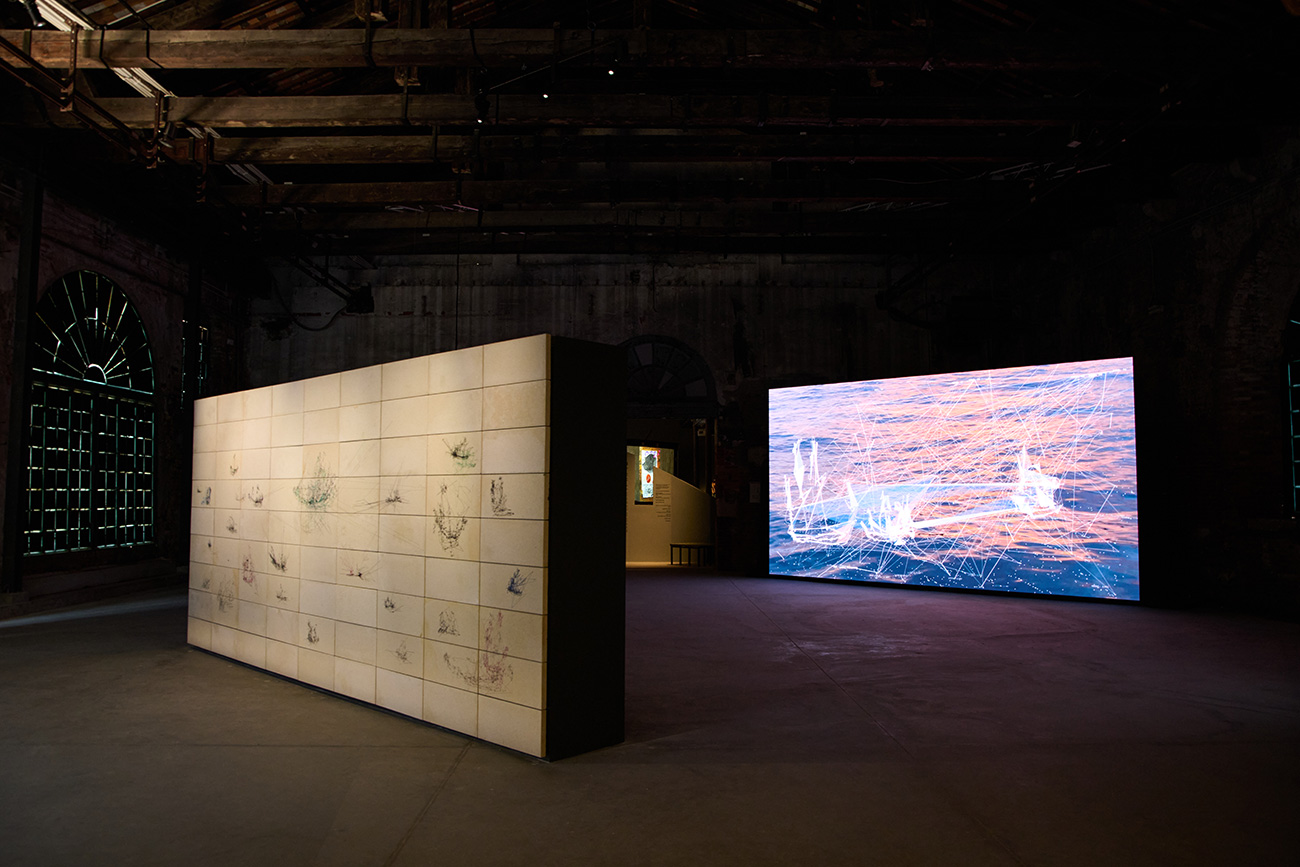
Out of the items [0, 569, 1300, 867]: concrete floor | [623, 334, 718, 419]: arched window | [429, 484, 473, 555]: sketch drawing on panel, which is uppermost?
[623, 334, 718, 419]: arched window

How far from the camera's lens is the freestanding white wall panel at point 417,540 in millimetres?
3670

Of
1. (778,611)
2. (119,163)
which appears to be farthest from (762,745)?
(119,163)

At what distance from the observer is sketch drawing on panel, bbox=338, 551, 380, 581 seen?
177 inches

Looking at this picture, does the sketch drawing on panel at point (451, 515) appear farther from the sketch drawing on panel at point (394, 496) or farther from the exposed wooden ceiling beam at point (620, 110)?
the exposed wooden ceiling beam at point (620, 110)

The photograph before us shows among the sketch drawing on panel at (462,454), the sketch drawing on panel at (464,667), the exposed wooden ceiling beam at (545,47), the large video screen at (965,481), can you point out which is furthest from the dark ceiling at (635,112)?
the sketch drawing on panel at (464,667)

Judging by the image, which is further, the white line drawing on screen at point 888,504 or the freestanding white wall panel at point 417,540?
the white line drawing on screen at point 888,504

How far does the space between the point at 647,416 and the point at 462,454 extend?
779cm

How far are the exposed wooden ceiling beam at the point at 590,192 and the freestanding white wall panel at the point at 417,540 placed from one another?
3819 millimetres

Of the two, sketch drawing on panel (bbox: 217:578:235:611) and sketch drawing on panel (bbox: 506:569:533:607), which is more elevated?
sketch drawing on panel (bbox: 506:569:533:607)

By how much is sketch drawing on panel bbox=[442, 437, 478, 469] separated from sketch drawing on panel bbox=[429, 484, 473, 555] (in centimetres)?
12

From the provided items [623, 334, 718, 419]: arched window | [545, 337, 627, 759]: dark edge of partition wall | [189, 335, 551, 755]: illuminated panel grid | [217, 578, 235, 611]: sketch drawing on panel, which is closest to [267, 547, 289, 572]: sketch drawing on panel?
[189, 335, 551, 755]: illuminated panel grid

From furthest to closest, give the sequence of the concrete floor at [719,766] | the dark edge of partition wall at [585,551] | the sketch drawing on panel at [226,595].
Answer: the sketch drawing on panel at [226,595] < the dark edge of partition wall at [585,551] < the concrete floor at [719,766]

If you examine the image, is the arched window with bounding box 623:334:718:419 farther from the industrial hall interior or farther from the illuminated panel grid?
the illuminated panel grid

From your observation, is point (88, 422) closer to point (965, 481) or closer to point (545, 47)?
point (545, 47)
